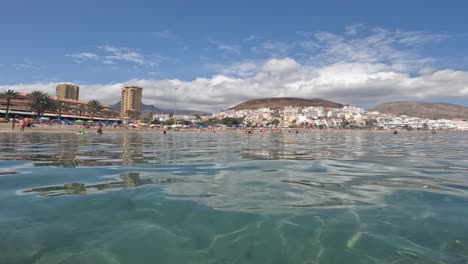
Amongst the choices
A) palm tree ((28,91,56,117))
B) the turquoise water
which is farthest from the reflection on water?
palm tree ((28,91,56,117))

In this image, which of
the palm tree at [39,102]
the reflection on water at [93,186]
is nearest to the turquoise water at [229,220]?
the reflection on water at [93,186]

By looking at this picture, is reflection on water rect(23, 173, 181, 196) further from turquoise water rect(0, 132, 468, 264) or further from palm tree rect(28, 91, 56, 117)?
palm tree rect(28, 91, 56, 117)

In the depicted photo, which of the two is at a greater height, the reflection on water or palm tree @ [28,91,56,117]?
palm tree @ [28,91,56,117]

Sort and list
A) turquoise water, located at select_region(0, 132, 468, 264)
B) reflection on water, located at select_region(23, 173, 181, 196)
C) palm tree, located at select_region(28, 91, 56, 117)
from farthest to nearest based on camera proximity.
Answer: palm tree, located at select_region(28, 91, 56, 117)
reflection on water, located at select_region(23, 173, 181, 196)
turquoise water, located at select_region(0, 132, 468, 264)

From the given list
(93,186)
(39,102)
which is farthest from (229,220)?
(39,102)

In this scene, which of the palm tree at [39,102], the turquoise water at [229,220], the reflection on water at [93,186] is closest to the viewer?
the turquoise water at [229,220]

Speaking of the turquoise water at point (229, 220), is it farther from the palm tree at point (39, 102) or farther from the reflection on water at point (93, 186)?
the palm tree at point (39, 102)

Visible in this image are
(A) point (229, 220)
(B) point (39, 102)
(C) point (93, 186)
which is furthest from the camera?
(B) point (39, 102)

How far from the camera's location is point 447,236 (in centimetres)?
465

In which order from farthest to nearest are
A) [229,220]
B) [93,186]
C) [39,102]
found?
[39,102], [93,186], [229,220]

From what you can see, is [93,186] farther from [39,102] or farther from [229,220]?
[39,102]

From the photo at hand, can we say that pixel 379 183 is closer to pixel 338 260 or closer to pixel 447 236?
Answer: pixel 447 236

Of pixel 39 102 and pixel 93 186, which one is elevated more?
pixel 39 102

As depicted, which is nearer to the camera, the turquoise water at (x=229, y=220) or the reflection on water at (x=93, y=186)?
the turquoise water at (x=229, y=220)
